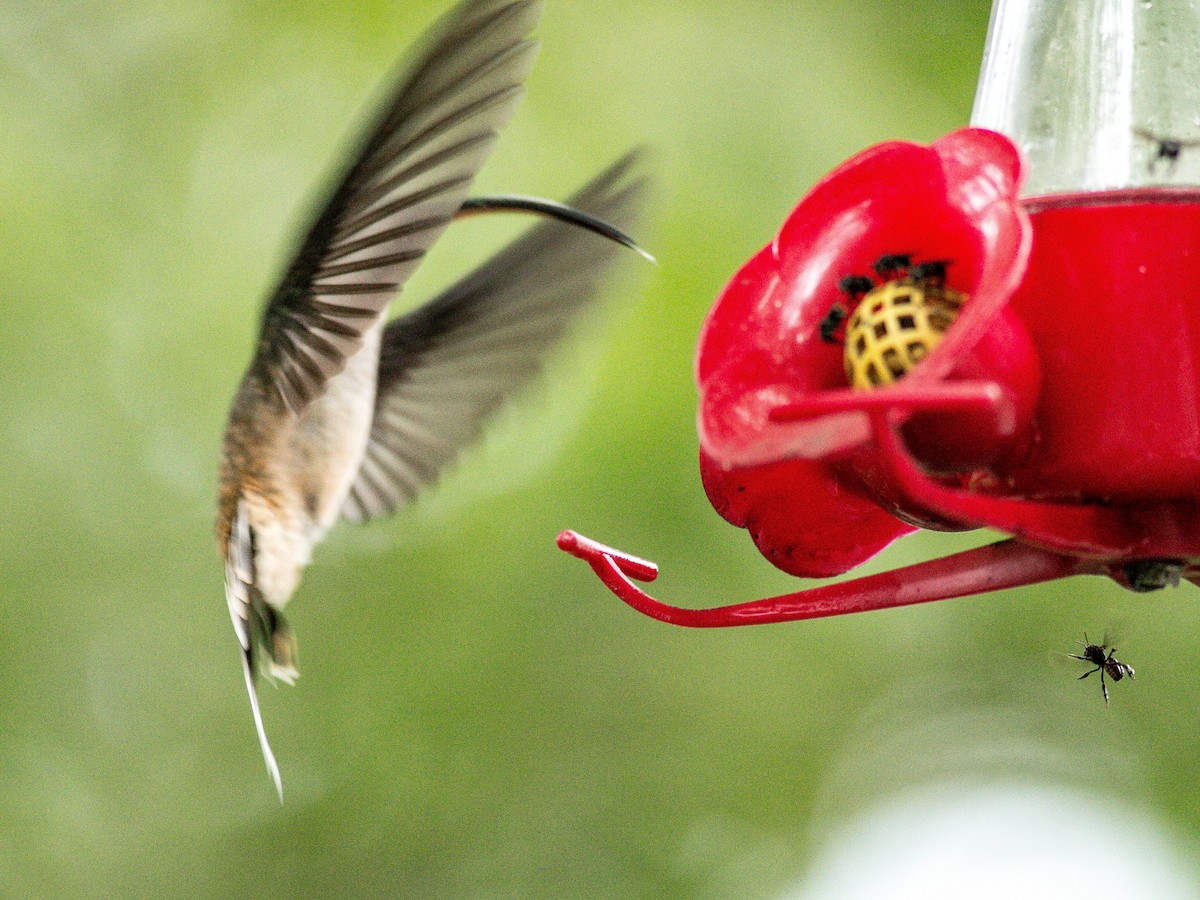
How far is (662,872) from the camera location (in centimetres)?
505

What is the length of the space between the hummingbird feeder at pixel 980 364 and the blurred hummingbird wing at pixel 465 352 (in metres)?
1.55

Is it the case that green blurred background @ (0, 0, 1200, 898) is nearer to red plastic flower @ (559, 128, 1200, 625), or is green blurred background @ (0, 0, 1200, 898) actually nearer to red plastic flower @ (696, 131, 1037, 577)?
red plastic flower @ (696, 131, 1037, 577)

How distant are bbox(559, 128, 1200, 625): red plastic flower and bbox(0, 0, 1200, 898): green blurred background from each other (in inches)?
103

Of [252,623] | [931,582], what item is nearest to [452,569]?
A: [252,623]

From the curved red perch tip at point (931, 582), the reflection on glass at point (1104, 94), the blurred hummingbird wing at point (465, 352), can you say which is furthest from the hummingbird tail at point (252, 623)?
the reflection on glass at point (1104, 94)

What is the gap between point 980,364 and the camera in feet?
5.05

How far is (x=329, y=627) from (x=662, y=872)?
1427 mm

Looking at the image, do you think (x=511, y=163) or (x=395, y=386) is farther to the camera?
(x=511, y=163)

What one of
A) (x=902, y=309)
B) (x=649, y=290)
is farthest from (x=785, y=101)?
(x=902, y=309)

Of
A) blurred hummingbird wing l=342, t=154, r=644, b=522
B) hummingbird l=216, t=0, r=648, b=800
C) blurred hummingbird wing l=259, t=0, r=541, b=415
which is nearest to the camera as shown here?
blurred hummingbird wing l=259, t=0, r=541, b=415

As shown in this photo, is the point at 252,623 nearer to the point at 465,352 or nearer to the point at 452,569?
the point at 465,352

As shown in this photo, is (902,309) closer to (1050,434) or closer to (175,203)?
(1050,434)

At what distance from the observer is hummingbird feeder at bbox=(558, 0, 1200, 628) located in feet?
4.95

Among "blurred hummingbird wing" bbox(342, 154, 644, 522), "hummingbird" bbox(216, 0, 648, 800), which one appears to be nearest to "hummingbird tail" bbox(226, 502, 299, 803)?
"hummingbird" bbox(216, 0, 648, 800)
